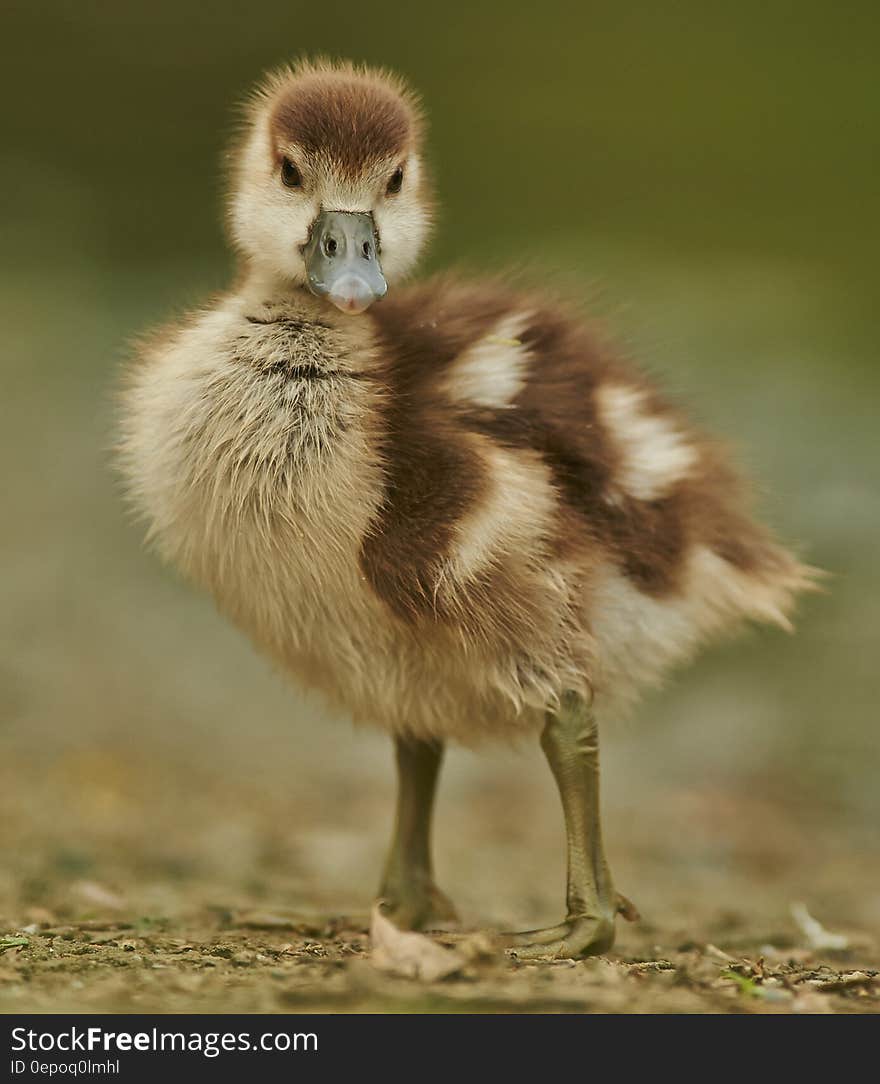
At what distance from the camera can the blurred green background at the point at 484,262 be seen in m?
3.29

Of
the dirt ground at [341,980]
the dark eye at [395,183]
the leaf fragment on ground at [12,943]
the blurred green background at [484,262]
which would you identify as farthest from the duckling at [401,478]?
the blurred green background at [484,262]

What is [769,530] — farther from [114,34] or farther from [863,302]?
[114,34]

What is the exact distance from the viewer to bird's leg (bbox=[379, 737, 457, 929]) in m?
2.20

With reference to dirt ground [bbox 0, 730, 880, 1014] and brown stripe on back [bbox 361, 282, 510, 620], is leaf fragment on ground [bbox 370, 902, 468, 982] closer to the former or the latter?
dirt ground [bbox 0, 730, 880, 1014]

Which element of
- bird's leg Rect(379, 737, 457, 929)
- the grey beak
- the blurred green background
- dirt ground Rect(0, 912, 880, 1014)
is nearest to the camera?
dirt ground Rect(0, 912, 880, 1014)

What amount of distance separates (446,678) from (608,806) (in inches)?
61.8

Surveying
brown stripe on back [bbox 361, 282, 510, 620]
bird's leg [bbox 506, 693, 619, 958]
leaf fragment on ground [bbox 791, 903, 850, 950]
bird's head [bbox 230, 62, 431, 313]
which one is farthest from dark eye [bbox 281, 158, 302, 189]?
leaf fragment on ground [bbox 791, 903, 850, 950]

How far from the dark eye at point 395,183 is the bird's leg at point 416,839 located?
0.78 meters

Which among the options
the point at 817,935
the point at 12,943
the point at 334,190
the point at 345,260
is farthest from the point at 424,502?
the point at 817,935

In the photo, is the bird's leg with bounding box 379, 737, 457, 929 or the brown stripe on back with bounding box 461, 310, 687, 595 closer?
the brown stripe on back with bounding box 461, 310, 687, 595

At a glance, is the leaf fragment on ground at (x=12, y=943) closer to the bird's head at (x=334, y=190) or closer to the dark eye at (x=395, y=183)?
the bird's head at (x=334, y=190)

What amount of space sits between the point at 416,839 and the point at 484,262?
1493 millimetres

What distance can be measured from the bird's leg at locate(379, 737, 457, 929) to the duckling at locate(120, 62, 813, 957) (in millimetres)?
178

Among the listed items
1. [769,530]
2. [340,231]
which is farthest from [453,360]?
[769,530]
